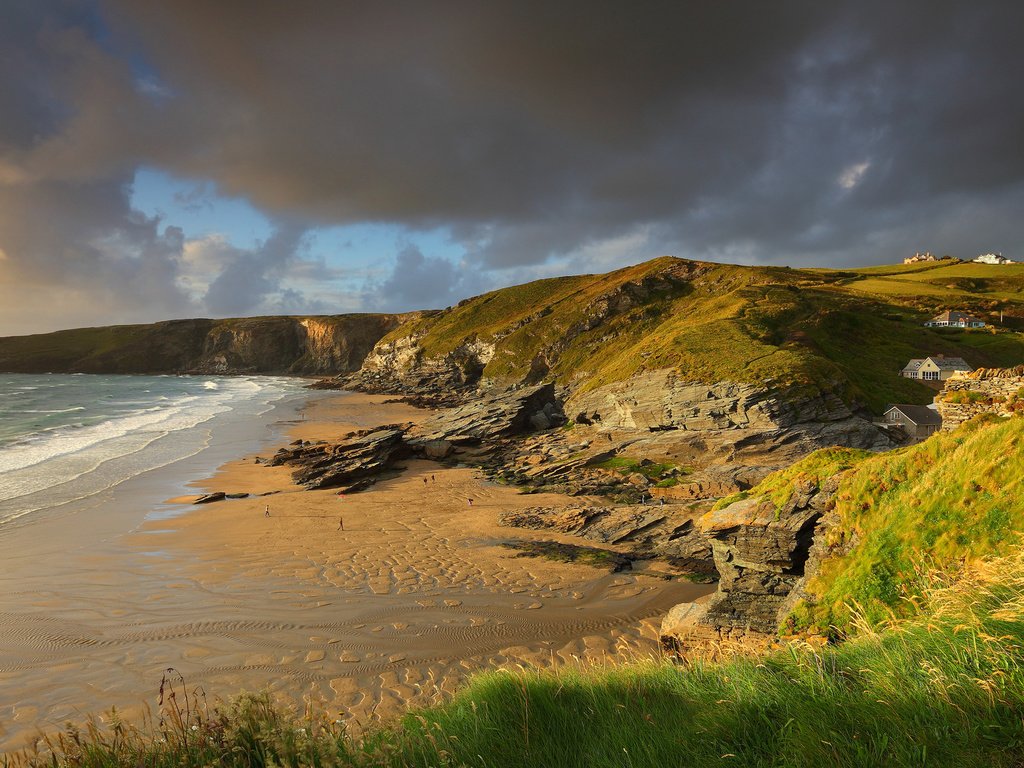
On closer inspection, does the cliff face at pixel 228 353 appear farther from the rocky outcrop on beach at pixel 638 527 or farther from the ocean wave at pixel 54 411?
the rocky outcrop on beach at pixel 638 527

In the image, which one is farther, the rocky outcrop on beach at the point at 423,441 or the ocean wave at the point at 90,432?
the ocean wave at the point at 90,432

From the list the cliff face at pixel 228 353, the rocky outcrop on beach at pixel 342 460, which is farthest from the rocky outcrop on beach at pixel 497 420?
the cliff face at pixel 228 353

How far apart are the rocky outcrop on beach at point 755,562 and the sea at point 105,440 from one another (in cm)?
3044

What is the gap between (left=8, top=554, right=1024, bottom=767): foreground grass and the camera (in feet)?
11.6

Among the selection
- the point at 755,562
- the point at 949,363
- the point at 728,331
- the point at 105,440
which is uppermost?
the point at 728,331

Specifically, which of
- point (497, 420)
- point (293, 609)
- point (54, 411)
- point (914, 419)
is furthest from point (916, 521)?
point (54, 411)

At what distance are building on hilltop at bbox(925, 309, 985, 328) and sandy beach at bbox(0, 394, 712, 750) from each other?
240 feet

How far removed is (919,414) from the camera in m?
34.3

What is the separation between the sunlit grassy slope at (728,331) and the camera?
42.2 meters

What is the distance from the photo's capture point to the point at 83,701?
12305 millimetres

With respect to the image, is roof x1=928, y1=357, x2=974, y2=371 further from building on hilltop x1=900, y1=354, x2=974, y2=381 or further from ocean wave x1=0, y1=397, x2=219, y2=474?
ocean wave x1=0, y1=397, x2=219, y2=474

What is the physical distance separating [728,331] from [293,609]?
146 ft

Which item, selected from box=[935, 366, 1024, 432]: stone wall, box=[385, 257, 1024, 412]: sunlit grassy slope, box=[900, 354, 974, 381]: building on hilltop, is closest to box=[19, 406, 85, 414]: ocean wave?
box=[385, 257, 1024, 412]: sunlit grassy slope

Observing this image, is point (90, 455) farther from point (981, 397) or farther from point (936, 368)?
point (936, 368)
